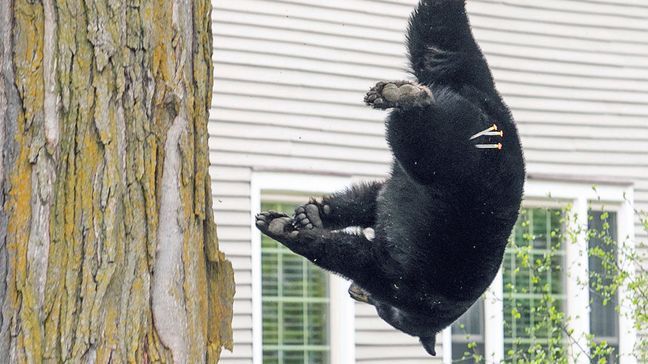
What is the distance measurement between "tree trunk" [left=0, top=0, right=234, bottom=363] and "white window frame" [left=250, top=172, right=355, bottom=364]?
5825 mm

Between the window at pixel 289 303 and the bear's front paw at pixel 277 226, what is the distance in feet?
15.4

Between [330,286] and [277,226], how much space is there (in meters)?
4.95

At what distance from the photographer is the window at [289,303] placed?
9336 mm

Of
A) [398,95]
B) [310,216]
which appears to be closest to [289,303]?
[310,216]

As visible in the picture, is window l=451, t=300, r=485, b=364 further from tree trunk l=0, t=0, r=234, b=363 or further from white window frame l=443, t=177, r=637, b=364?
tree trunk l=0, t=0, r=234, b=363

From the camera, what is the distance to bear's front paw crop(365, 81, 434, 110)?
3.97 m

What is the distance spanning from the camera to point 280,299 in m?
9.36

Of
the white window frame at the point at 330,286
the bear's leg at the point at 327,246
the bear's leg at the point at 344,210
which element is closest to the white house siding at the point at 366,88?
the white window frame at the point at 330,286

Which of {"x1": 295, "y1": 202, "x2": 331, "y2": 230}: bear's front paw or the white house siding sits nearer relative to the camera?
{"x1": 295, "y1": 202, "x2": 331, "y2": 230}: bear's front paw

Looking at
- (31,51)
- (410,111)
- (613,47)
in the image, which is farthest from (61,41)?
(613,47)

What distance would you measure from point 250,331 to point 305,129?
160 centimetres

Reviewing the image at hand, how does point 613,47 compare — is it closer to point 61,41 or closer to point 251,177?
point 251,177

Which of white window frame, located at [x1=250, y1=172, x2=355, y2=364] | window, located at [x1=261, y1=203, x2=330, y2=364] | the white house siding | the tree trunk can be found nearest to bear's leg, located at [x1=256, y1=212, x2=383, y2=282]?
the tree trunk

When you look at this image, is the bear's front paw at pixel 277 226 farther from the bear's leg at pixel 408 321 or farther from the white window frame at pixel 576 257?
the white window frame at pixel 576 257
